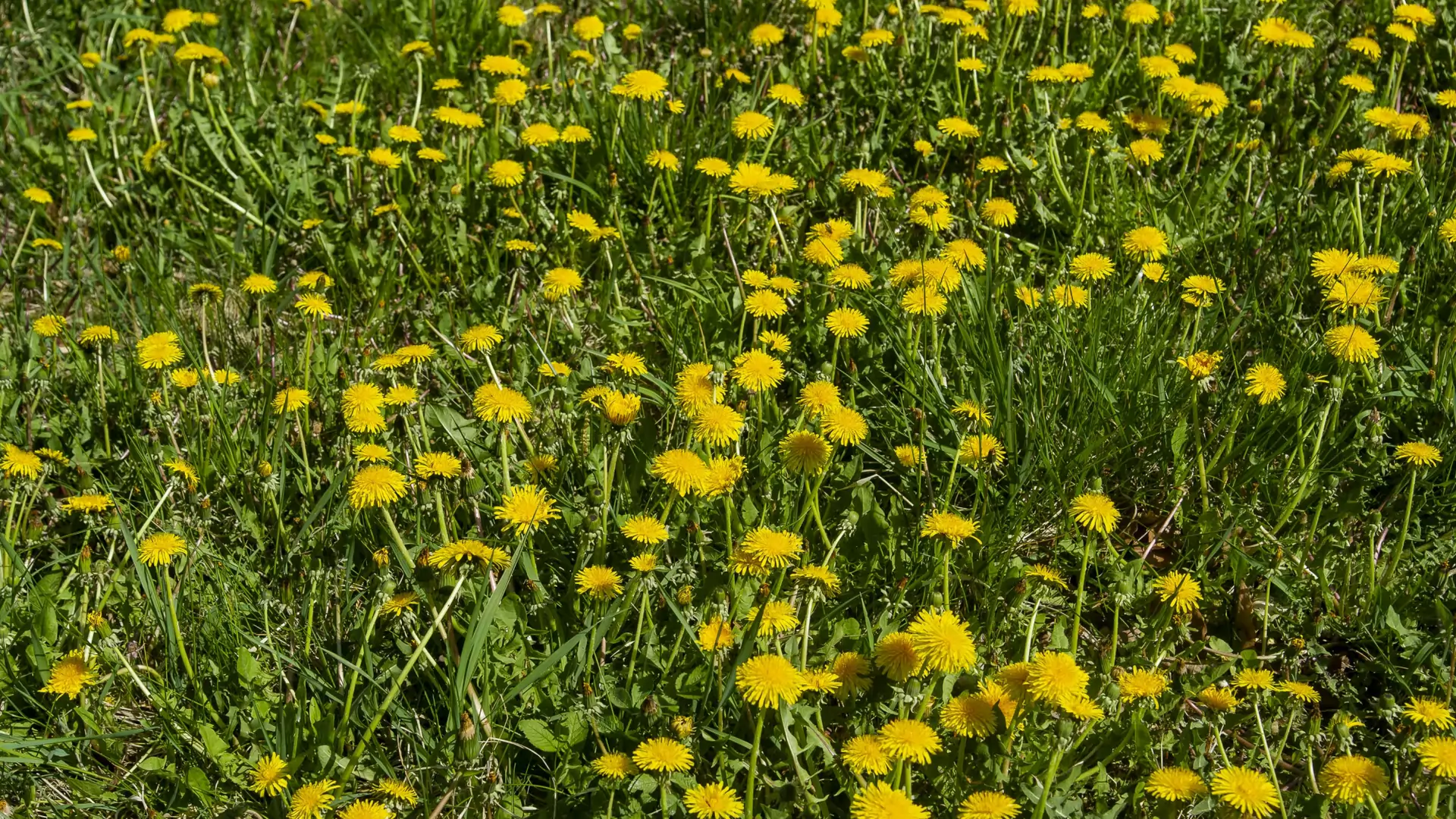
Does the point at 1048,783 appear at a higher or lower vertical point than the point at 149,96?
lower

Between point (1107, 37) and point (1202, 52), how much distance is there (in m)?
0.31

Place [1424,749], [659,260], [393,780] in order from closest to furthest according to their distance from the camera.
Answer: [1424,749], [393,780], [659,260]

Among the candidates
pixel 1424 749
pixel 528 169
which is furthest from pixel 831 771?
pixel 528 169

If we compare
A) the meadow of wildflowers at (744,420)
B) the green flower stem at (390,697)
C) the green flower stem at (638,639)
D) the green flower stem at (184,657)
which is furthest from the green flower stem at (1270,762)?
the green flower stem at (184,657)

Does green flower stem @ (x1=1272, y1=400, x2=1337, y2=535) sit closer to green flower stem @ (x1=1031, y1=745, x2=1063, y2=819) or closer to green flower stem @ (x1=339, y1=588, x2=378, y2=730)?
green flower stem @ (x1=1031, y1=745, x2=1063, y2=819)

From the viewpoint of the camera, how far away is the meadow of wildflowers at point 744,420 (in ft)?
7.08

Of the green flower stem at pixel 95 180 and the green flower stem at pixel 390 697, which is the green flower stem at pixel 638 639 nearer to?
the green flower stem at pixel 390 697

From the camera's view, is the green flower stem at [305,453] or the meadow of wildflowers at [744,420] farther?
the green flower stem at [305,453]

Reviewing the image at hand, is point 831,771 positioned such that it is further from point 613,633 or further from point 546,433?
point 546,433

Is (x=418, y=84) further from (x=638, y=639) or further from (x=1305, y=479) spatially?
(x=1305, y=479)

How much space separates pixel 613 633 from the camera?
7.82ft

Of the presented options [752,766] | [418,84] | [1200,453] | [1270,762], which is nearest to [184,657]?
[752,766]

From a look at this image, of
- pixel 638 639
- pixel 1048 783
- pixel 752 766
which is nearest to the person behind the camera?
pixel 1048 783

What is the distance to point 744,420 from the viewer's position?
241 cm
